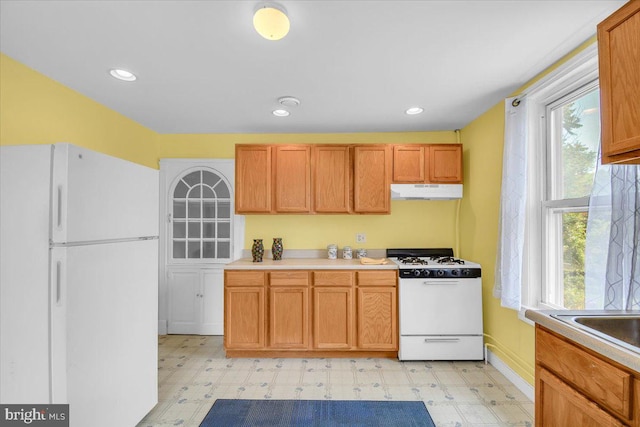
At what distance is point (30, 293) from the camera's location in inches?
59.4

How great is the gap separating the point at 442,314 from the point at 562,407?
171 cm

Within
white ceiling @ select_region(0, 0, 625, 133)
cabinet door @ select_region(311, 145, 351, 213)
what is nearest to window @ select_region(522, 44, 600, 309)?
white ceiling @ select_region(0, 0, 625, 133)

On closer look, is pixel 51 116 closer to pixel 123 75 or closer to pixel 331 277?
pixel 123 75

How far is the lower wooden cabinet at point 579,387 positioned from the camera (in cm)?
107

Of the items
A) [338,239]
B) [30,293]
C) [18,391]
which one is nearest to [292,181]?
[338,239]

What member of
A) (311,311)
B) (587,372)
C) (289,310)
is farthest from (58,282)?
(587,372)

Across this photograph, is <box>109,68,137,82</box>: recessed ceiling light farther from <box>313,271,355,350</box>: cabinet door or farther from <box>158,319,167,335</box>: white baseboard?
<box>158,319,167,335</box>: white baseboard

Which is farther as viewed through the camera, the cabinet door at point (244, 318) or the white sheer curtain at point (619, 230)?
the cabinet door at point (244, 318)

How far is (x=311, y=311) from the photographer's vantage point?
124 inches

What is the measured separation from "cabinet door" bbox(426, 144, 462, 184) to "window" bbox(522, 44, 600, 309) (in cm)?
106

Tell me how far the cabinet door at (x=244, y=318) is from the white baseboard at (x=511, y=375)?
2.23 m

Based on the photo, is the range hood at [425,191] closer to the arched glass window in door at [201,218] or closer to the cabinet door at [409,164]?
the cabinet door at [409,164]

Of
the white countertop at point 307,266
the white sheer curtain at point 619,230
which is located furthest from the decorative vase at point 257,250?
the white sheer curtain at point 619,230

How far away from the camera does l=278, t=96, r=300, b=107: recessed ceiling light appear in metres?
2.71
